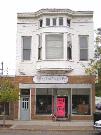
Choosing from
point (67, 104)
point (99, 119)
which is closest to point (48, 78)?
point (67, 104)

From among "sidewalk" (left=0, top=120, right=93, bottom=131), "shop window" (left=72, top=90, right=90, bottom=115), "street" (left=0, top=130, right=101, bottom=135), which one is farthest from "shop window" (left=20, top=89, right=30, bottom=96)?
"street" (left=0, top=130, right=101, bottom=135)

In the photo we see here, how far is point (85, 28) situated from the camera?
35125 mm

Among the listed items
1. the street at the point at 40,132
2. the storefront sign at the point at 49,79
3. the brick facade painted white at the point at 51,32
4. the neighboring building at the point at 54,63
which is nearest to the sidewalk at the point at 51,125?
the street at the point at 40,132

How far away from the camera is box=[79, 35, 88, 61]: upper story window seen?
35.0 m

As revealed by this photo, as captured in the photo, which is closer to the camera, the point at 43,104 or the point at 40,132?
the point at 40,132

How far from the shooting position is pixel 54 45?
34594 millimetres

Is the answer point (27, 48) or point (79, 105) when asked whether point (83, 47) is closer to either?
point (27, 48)

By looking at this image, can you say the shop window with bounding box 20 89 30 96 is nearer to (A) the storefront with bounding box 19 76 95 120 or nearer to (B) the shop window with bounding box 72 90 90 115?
(A) the storefront with bounding box 19 76 95 120

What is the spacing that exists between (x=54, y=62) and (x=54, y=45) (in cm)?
151

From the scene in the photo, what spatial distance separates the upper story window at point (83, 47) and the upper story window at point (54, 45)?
69.8 inches

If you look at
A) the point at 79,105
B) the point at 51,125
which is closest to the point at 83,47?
the point at 79,105

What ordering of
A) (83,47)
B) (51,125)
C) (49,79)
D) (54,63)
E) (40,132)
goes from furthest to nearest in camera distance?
(83,47), (49,79), (54,63), (51,125), (40,132)

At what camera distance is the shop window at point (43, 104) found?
1368 inches

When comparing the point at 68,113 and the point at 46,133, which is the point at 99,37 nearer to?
the point at 68,113
